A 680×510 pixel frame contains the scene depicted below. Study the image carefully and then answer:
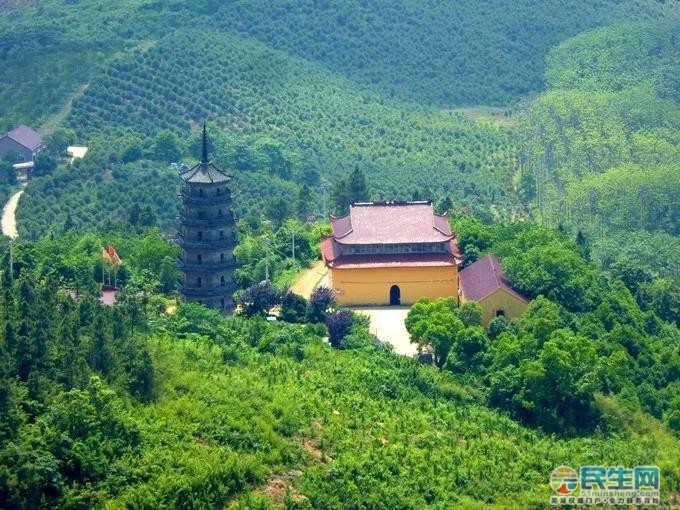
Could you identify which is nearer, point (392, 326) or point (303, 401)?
point (303, 401)

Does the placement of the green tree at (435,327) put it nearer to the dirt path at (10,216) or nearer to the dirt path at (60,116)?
the dirt path at (10,216)

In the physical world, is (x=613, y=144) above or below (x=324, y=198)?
above

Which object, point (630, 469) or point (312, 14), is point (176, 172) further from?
point (630, 469)

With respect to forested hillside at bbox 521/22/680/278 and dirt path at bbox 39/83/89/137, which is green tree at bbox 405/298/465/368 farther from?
dirt path at bbox 39/83/89/137

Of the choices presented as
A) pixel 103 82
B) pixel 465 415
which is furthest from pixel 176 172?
pixel 465 415

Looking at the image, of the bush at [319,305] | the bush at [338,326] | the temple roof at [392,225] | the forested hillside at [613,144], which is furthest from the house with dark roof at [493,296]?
the forested hillside at [613,144]

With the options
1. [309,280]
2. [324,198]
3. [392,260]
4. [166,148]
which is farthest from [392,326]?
[166,148]

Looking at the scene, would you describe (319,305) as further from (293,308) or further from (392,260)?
(392,260)
